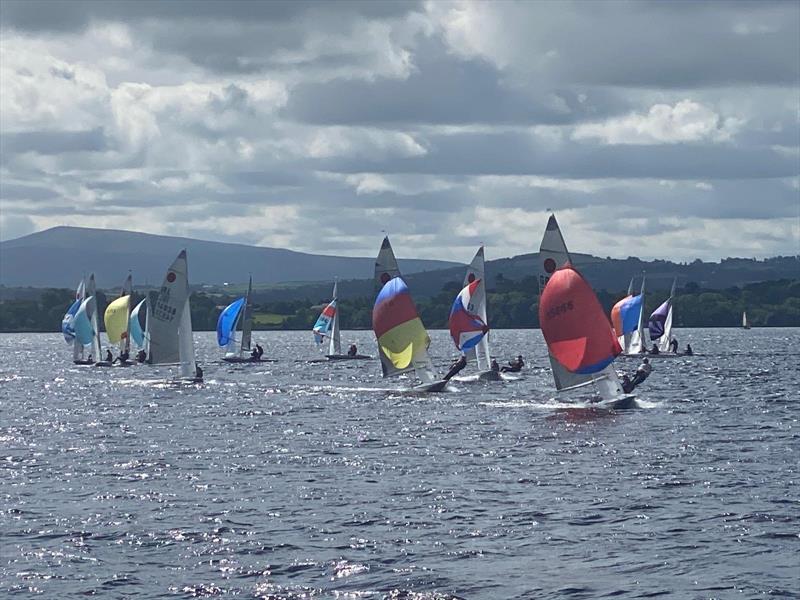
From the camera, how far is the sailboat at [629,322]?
406ft

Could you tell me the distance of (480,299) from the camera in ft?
293

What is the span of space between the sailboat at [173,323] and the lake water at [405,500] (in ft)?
38.9

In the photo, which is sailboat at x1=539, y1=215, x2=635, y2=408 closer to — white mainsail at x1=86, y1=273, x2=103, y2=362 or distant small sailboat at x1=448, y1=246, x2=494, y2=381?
distant small sailboat at x1=448, y1=246, x2=494, y2=381

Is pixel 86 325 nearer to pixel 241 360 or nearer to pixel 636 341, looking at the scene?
pixel 241 360

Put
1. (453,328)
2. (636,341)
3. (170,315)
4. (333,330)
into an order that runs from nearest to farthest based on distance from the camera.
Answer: (453,328)
(170,315)
(333,330)
(636,341)

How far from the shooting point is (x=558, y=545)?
33969 mm

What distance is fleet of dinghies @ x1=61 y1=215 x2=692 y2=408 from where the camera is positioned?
65250 millimetres

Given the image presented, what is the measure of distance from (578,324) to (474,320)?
779 inches

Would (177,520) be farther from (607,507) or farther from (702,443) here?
(702,443)

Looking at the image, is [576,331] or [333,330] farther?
[333,330]

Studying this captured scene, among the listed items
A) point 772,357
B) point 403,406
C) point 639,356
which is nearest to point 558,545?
point 403,406

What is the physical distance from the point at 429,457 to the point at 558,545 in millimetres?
17334

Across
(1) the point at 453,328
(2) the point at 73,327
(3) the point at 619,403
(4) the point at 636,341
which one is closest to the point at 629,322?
(4) the point at 636,341

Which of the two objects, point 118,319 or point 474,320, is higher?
point 118,319
